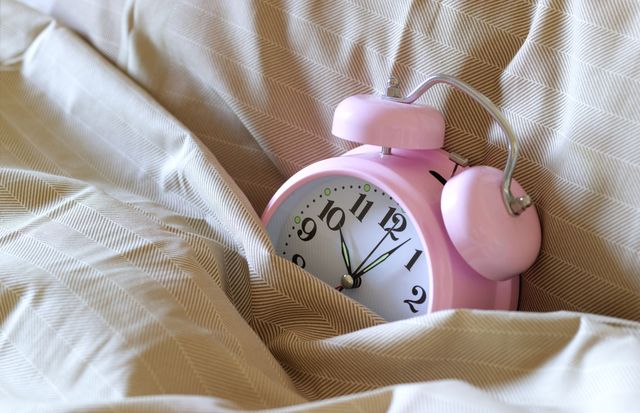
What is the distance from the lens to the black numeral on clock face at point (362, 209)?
0.93 meters

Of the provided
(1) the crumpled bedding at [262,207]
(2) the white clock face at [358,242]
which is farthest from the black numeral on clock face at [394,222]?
(1) the crumpled bedding at [262,207]

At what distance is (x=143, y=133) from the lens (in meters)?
1.16

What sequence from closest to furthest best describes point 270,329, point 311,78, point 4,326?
point 4,326
point 270,329
point 311,78

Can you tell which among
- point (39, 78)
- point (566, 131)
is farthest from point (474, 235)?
point (39, 78)

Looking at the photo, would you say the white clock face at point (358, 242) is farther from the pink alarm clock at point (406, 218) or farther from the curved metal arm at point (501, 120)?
the curved metal arm at point (501, 120)

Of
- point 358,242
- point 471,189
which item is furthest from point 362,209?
point 471,189

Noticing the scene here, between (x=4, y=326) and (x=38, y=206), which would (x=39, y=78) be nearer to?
(x=38, y=206)

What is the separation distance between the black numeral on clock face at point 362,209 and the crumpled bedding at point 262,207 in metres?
0.10

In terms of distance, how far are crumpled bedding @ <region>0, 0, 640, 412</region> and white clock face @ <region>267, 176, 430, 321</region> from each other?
0.06m

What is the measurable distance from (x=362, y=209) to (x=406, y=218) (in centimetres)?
6

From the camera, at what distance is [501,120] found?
0.85 meters

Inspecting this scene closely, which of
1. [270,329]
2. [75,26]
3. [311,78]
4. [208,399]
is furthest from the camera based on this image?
[75,26]

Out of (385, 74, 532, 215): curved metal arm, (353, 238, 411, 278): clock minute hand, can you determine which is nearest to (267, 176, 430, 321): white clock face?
(353, 238, 411, 278): clock minute hand

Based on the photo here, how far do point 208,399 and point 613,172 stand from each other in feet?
1.60
